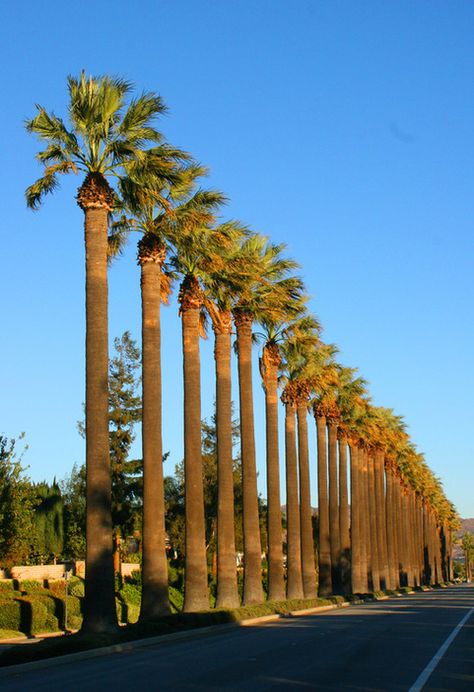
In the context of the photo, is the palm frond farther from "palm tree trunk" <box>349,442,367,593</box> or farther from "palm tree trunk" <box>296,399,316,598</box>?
"palm tree trunk" <box>349,442,367,593</box>

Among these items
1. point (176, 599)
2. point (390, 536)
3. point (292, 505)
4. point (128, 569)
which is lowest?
point (176, 599)

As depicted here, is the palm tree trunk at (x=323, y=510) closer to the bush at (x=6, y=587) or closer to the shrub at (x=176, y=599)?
the shrub at (x=176, y=599)

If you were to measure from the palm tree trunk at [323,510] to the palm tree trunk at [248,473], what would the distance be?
18.4 m

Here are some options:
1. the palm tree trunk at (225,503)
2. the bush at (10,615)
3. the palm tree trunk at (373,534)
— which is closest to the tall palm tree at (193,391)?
the palm tree trunk at (225,503)

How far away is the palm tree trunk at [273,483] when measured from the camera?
158ft

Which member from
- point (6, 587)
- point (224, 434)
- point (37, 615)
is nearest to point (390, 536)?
point (6, 587)

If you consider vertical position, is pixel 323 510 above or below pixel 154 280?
below

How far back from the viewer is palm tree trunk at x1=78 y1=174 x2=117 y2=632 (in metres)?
25.9

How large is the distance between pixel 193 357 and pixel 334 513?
106ft

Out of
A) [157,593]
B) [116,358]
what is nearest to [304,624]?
[157,593]

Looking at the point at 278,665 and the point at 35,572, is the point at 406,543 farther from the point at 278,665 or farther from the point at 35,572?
the point at 278,665

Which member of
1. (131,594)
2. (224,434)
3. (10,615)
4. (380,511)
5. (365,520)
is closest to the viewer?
(10,615)

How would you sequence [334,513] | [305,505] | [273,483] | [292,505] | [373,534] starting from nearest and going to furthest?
1. [273,483]
2. [292,505]
3. [305,505]
4. [334,513]
5. [373,534]

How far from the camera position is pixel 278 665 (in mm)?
19391
